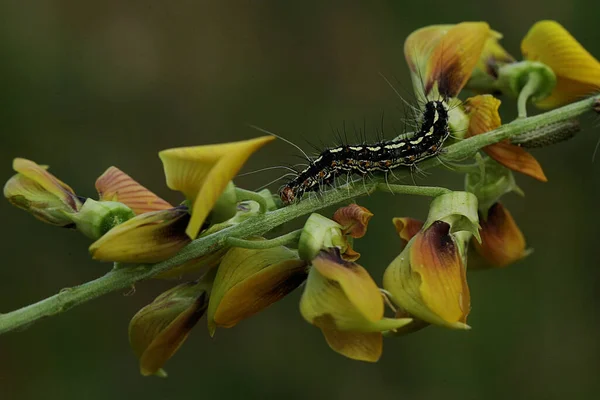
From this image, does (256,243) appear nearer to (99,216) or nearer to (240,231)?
(240,231)

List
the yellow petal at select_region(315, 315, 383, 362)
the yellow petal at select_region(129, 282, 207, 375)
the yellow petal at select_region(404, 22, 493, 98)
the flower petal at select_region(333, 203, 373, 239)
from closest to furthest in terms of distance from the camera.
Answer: the yellow petal at select_region(315, 315, 383, 362)
the flower petal at select_region(333, 203, 373, 239)
the yellow petal at select_region(129, 282, 207, 375)
the yellow petal at select_region(404, 22, 493, 98)

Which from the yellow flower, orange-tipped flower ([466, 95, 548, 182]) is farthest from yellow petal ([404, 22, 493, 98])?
the yellow flower

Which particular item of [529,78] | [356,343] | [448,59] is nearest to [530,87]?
[529,78]

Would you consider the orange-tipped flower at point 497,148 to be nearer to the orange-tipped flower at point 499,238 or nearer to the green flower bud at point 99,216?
the orange-tipped flower at point 499,238

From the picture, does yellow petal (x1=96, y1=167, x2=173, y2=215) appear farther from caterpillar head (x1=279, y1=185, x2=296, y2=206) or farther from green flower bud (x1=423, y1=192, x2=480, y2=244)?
green flower bud (x1=423, y1=192, x2=480, y2=244)

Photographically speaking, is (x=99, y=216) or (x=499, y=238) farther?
(x=499, y=238)

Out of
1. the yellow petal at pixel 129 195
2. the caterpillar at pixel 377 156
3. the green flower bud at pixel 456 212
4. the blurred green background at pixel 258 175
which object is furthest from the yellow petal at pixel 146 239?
the blurred green background at pixel 258 175
